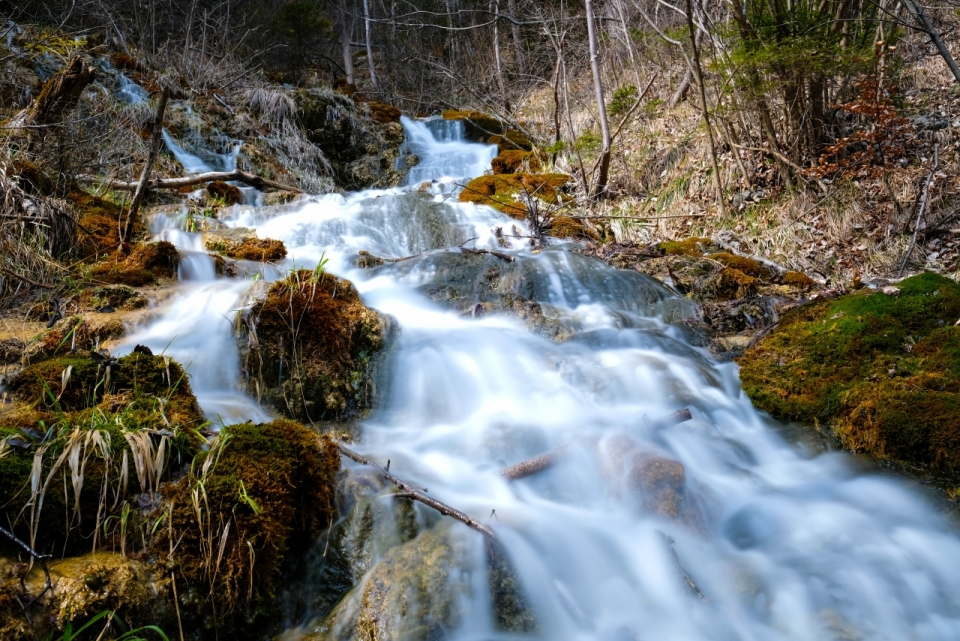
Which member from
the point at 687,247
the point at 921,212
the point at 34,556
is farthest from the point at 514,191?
the point at 34,556

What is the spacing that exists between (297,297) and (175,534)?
2093 mm

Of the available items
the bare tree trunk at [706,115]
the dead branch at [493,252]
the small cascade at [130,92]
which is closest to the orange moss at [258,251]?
the dead branch at [493,252]

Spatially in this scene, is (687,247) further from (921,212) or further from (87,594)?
(87,594)

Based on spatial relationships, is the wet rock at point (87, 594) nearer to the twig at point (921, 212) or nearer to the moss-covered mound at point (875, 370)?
the moss-covered mound at point (875, 370)

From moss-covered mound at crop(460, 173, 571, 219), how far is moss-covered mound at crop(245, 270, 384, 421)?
17.8 ft

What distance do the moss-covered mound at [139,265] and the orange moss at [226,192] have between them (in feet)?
12.3

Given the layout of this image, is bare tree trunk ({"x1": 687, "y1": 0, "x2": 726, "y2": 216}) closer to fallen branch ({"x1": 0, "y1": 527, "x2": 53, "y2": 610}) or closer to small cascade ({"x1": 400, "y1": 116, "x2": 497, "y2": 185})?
small cascade ({"x1": 400, "y1": 116, "x2": 497, "y2": 185})

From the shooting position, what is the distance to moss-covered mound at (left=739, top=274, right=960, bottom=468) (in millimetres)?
3279

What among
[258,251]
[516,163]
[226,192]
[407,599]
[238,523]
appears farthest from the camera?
[516,163]

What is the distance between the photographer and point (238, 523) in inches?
85.5

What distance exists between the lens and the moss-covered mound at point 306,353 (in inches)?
148

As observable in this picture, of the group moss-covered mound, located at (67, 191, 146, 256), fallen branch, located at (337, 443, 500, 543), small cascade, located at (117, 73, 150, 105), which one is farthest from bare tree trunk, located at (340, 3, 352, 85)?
fallen branch, located at (337, 443, 500, 543)

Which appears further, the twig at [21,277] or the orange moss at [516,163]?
the orange moss at [516,163]

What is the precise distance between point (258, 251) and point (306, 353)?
9.53ft
